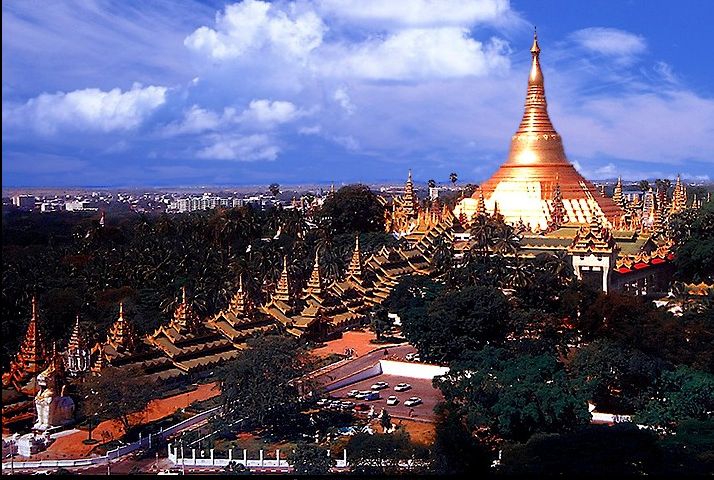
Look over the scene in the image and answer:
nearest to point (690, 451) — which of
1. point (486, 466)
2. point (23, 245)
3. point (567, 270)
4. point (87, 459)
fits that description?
point (486, 466)

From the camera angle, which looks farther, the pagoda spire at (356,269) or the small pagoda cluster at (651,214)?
the small pagoda cluster at (651,214)

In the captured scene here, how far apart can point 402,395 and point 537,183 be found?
79.5 ft

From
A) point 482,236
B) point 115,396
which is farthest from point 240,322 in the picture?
point 482,236

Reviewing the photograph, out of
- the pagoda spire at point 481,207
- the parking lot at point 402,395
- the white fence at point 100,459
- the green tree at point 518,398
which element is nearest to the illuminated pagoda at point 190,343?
the parking lot at point 402,395

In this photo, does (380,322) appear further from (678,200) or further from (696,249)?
(678,200)

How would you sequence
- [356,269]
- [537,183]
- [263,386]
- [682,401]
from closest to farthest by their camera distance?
[682,401]
[263,386]
[356,269]
[537,183]

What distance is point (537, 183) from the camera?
4491 centimetres

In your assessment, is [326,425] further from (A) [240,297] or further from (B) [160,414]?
(A) [240,297]

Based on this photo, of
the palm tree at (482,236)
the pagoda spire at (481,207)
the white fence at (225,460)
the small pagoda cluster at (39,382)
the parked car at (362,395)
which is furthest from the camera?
the pagoda spire at (481,207)

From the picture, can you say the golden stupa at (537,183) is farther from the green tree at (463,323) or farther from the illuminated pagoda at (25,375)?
the illuminated pagoda at (25,375)

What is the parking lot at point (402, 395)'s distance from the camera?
70.0 feet

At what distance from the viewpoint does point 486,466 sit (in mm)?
15828

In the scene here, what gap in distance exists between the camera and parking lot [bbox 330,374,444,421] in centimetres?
2134

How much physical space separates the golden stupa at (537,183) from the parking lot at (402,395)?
18.9m
